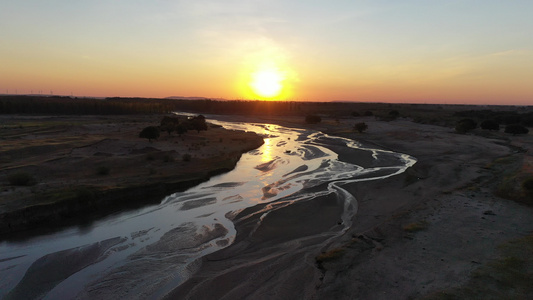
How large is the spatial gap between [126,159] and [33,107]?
323 ft

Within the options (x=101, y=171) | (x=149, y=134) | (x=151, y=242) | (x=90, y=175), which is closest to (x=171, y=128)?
(x=149, y=134)

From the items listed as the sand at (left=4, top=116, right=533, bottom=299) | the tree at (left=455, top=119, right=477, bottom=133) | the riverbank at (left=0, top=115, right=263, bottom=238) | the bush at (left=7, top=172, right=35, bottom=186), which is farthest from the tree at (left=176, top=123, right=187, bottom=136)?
the tree at (left=455, top=119, right=477, bottom=133)

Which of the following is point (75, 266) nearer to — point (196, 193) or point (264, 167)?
point (196, 193)

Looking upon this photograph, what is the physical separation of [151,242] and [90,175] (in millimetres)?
14370

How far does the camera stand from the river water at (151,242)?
477 inches

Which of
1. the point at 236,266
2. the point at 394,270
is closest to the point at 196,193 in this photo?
the point at 236,266

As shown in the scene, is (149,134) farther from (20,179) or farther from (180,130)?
→ (20,179)

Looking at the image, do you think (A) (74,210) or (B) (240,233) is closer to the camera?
(B) (240,233)

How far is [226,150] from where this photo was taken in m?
43.0

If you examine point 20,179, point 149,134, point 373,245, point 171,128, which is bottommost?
point 373,245

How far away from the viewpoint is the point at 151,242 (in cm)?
1595

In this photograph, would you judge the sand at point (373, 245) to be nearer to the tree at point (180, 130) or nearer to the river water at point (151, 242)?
the river water at point (151, 242)

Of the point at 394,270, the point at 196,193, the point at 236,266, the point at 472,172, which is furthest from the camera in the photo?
the point at 472,172

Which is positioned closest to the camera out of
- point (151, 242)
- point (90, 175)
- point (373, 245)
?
point (373, 245)
